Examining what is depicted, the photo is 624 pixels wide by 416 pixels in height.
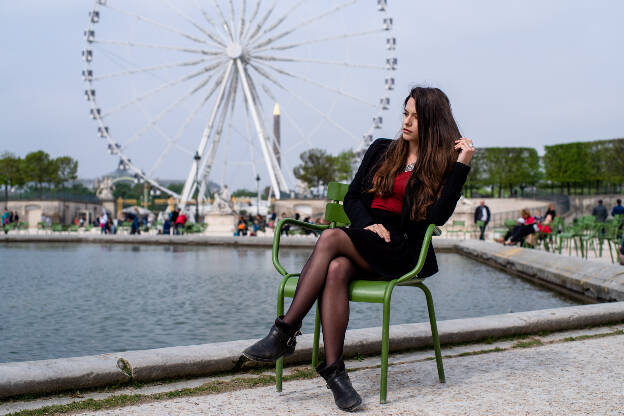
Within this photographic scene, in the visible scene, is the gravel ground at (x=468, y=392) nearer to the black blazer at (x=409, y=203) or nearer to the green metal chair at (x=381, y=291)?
the green metal chair at (x=381, y=291)

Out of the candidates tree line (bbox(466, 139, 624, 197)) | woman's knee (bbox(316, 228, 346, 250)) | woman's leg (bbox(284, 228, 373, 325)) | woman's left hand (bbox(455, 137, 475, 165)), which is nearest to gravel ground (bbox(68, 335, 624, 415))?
woman's leg (bbox(284, 228, 373, 325))

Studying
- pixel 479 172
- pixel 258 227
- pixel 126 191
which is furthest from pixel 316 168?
pixel 126 191

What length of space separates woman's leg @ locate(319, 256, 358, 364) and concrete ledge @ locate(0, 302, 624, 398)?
575mm

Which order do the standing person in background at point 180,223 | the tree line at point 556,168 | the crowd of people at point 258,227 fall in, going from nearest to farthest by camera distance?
the standing person in background at point 180,223, the crowd of people at point 258,227, the tree line at point 556,168

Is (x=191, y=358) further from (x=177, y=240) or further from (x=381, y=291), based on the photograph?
(x=177, y=240)

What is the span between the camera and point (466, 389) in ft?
9.11

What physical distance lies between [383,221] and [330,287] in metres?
0.47

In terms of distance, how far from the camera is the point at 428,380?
295 cm

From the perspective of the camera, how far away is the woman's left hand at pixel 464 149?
9.55 feet

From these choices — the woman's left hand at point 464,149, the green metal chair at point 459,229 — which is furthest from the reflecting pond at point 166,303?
the green metal chair at point 459,229

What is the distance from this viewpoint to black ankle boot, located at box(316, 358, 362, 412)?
2.47 metres

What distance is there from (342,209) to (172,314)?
9.97 ft

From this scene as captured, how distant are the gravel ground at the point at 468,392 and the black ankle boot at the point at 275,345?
16 centimetres

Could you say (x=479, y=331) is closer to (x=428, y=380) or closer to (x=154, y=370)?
(x=428, y=380)
